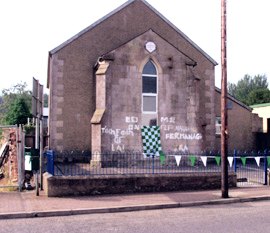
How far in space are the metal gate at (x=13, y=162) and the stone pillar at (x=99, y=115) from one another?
3.48 metres

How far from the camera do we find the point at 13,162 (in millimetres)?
18094

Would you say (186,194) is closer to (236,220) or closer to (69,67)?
(236,220)

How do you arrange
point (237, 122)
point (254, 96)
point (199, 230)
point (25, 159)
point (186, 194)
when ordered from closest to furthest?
point (199, 230), point (186, 194), point (25, 159), point (237, 122), point (254, 96)

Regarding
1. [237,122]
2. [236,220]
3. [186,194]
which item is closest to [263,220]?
[236,220]

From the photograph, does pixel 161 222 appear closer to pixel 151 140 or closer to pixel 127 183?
pixel 127 183

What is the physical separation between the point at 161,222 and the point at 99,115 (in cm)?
1027

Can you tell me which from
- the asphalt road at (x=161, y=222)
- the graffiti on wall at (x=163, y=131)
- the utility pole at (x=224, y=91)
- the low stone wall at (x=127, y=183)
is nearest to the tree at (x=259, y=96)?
the graffiti on wall at (x=163, y=131)

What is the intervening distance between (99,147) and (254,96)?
5409 centimetres

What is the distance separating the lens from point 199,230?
8.72m

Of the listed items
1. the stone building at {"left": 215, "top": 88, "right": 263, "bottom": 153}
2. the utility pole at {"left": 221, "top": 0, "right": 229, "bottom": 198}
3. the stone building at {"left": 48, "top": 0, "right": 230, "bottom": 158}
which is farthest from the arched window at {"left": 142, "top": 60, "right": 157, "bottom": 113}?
the stone building at {"left": 215, "top": 88, "right": 263, "bottom": 153}

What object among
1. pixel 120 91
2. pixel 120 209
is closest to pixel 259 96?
pixel 120 91

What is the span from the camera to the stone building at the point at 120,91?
19.7 metres

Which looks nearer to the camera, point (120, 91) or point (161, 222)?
point (161, 222)

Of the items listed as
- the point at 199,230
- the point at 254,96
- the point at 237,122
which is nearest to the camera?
the point at 199,230
